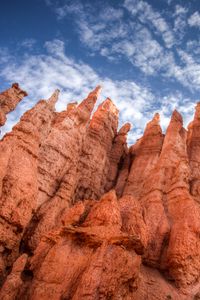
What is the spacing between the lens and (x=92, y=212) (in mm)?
12352

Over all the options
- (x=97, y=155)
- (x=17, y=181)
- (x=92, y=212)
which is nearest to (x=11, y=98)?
(x=17, y=181)

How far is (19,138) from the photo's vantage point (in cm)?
1556

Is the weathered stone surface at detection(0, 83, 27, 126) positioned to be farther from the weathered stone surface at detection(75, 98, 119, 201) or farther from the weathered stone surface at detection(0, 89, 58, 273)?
the weathered stone surface at detection(75, 98, 119, 201)

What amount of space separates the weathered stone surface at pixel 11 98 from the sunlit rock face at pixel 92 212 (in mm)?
72

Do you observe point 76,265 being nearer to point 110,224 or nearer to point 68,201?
point 110,224

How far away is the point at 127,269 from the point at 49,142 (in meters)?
12.8

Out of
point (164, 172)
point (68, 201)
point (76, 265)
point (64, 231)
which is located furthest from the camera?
point (164, 172)

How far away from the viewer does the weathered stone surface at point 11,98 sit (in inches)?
694

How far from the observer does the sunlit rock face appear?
1014 cm

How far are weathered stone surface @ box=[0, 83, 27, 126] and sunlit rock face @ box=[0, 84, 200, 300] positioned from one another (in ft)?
0.24

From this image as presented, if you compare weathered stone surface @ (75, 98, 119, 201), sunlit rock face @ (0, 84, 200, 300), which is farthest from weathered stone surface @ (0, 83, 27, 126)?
weathered stone surface @ (75, 98, 119, 201)

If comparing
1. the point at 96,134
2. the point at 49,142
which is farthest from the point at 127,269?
the point at 96,134

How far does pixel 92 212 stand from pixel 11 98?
1060cm

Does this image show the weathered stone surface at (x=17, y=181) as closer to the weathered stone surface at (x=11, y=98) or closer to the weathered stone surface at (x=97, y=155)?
the weathered stone surface at (x=11, y=98)
